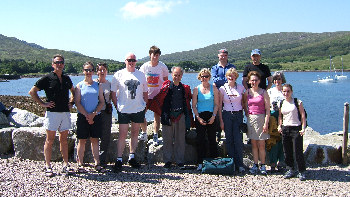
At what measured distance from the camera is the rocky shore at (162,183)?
6371 mm

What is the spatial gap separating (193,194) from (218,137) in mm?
2320

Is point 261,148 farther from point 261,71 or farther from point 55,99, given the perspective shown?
point 55,99

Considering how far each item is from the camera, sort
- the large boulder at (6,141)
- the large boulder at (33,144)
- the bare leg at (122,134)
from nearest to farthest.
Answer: the bare leg at (122,134)
the large boulder at (33,144)
the large boulder at (6,141)

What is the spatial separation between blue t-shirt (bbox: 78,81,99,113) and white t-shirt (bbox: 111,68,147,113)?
1.36 ft

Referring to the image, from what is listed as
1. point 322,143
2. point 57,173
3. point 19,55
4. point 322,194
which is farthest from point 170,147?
point 19,55

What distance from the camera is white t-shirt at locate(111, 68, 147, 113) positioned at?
732 centimetres

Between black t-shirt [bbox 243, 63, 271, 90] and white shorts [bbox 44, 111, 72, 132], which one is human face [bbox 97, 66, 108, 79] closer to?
white shorts [bbox 44, 111, 72, 132]

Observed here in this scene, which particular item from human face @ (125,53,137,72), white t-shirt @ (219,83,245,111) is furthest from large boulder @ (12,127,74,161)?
white t-shirt @ (219,83,245,111)

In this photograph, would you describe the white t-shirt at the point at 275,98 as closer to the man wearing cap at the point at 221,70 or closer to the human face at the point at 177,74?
the man wearing cap at the point at 221,70

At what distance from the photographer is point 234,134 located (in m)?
7.65

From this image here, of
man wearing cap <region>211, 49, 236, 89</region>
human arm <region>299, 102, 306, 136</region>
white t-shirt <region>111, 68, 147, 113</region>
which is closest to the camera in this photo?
human arm <region>299, 102, 306, 136</region>

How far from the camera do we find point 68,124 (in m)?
7.13

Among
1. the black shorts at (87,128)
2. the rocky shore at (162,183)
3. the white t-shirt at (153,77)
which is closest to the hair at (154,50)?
the white t-shirt at (153,77)

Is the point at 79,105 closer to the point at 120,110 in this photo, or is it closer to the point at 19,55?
the point at 120,110
